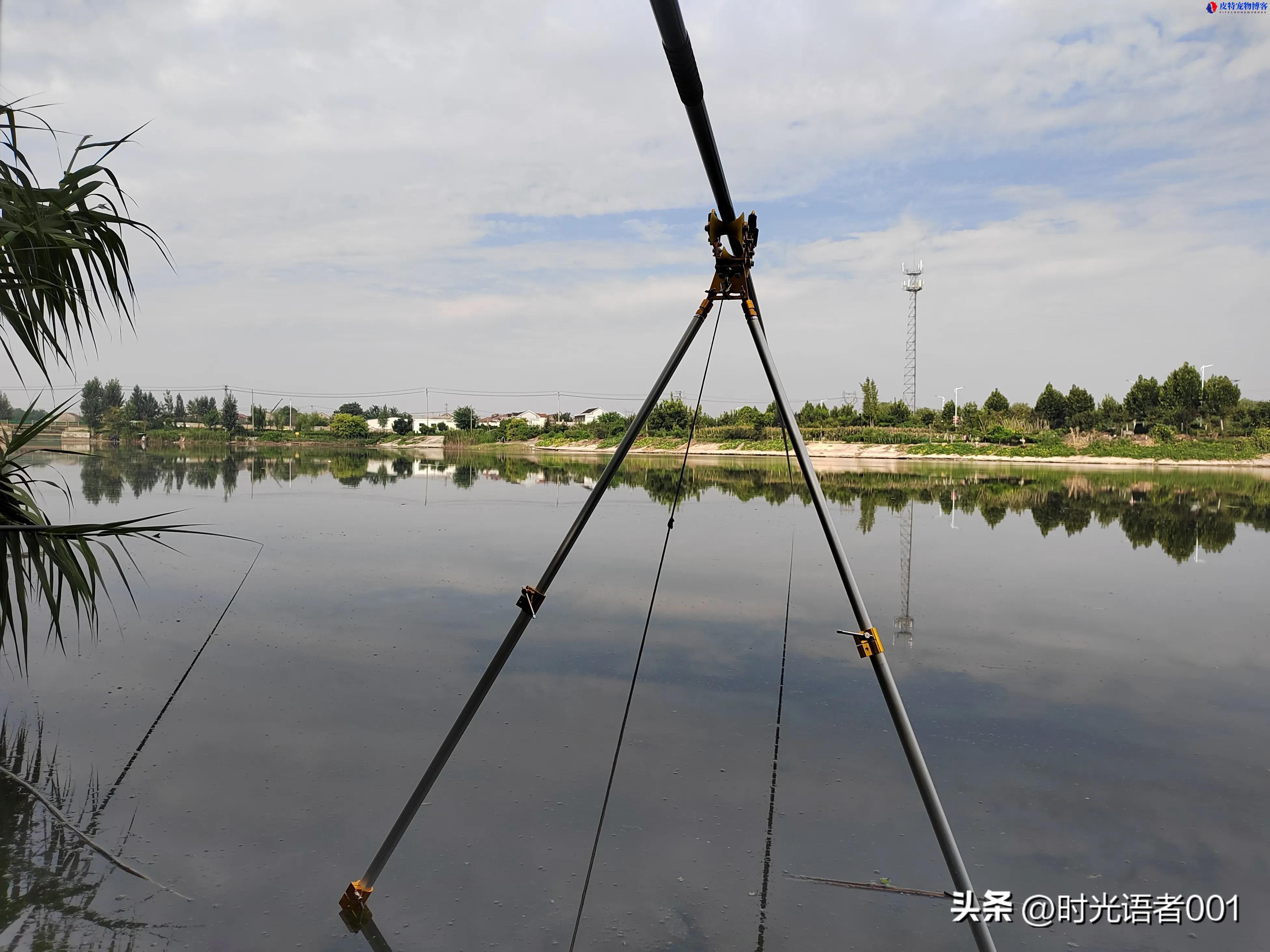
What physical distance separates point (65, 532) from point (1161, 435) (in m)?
73.2

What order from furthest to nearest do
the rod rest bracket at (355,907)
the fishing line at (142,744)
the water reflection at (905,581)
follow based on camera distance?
1. the water reflection at (905,581)
2. the fishing line at (142,744)
3. the rod rest bracket at (355,907)

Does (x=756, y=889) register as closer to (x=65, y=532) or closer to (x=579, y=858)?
(x=579, y=858)

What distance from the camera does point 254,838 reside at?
4980 millimetres

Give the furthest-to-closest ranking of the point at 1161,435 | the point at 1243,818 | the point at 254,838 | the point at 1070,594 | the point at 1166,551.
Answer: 1. the point at 1161,435
2. the point at 1166,551
3. the point at 1070,594
4. the point at 1243,818
5. the point at 254,838

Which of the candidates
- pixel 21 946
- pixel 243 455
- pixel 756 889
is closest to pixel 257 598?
pixel 21 946

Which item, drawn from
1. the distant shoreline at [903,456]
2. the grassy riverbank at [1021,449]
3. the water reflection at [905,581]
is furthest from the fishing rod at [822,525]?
the grassy riverbank at [1021,449]

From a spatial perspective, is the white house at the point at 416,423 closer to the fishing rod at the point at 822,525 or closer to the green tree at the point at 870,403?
the green tree at the point at 870,403

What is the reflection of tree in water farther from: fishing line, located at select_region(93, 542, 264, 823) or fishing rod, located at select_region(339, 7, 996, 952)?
fishing rod, located at select_region(339, 7, 996, 952)

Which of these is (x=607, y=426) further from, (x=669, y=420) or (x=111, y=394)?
(x=111, y=394)

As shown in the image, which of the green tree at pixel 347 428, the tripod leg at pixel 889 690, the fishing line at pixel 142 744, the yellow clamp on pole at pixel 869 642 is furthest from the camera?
the green tree at pixel 347 428

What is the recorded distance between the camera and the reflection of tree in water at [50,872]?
4.05m

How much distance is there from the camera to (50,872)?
4.60 metres

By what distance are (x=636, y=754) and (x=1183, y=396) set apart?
243 feet

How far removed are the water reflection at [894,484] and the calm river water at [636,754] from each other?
2813 millimetres
